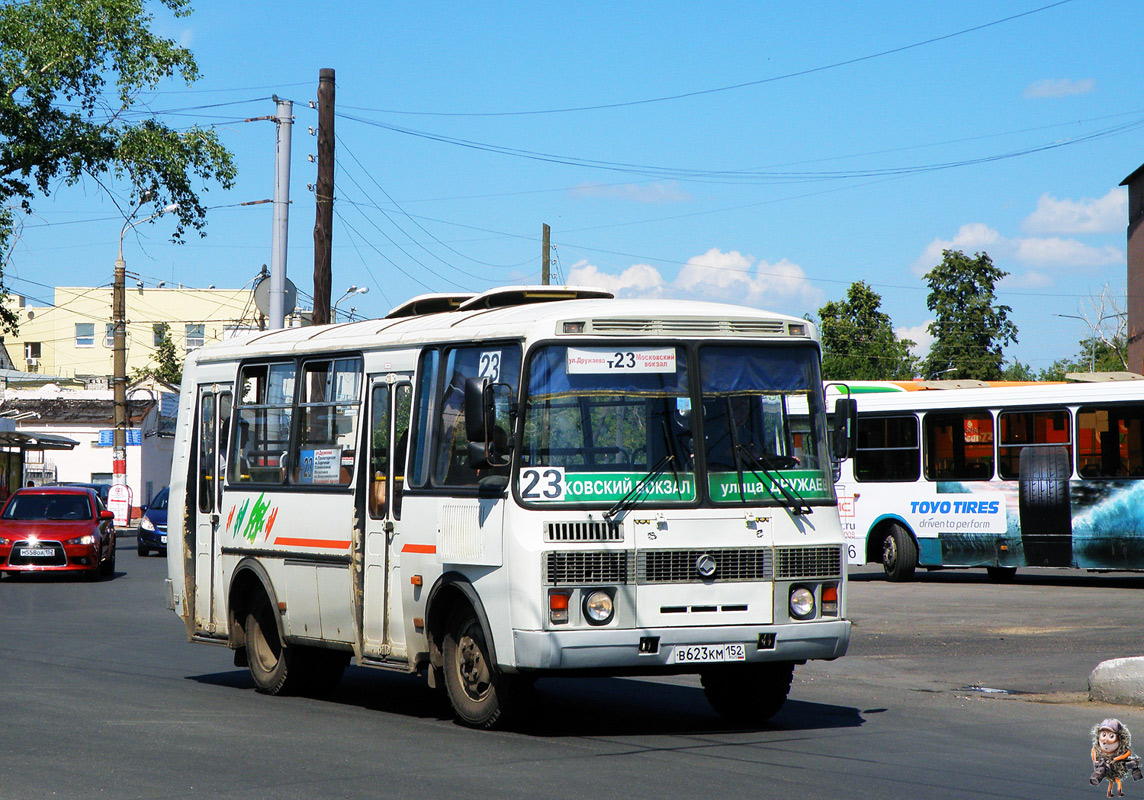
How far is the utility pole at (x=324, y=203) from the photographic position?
24.5m

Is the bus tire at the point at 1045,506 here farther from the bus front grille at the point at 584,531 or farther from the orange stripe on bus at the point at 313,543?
the bus front grille at the point at 584,531

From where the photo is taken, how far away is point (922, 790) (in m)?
7.93

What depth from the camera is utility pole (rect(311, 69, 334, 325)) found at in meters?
24.5

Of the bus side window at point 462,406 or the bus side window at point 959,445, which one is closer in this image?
the bus side window at point 462,406

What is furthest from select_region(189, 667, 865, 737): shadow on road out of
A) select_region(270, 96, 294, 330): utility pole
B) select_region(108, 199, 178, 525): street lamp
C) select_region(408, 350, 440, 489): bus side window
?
select_region(108, 199, 178, 525): street lamp

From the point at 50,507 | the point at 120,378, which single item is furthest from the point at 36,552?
the point at 120,378

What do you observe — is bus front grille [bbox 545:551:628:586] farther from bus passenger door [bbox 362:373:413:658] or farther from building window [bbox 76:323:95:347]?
building window [bbox 76:323:95:347]

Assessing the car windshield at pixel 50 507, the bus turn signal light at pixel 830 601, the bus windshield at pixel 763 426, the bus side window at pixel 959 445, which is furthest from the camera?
the car windshield at pixel 50 507

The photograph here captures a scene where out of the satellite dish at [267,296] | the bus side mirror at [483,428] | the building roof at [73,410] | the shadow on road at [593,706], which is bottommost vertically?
the shadow on road at [593,706]

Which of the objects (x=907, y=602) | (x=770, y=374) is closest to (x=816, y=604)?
(x=770, y=374)

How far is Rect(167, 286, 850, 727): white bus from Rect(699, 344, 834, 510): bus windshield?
14 millimetres

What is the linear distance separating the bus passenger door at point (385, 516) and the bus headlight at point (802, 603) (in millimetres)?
2752

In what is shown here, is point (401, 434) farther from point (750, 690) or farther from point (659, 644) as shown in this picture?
point (750, 690)

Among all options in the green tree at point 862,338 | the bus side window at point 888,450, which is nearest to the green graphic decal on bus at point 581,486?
the bus side window at point 888,450
